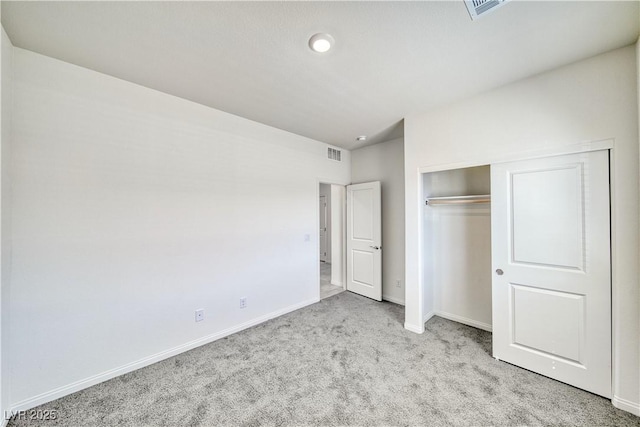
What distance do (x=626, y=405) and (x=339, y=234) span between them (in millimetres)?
3654

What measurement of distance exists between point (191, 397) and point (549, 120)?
3.74 meters

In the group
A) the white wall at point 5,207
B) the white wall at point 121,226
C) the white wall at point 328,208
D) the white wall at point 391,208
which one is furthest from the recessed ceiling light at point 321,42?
the white wall at point 328,208

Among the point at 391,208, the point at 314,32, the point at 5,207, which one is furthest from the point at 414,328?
the point at 5,207

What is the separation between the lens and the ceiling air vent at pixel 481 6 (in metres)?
1.38

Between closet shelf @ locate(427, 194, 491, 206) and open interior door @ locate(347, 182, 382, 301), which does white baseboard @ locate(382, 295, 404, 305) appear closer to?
open interior door @ locate(347, 182, 382, 301)

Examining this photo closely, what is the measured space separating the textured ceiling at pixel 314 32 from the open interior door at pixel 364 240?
190 cm

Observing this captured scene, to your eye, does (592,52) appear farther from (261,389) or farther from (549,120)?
(261,389)

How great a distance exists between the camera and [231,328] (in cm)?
286

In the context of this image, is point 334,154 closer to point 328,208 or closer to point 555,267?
point 555,267

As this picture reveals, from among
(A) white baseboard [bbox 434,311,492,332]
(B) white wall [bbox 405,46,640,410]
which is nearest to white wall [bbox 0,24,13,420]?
(B) white wall [bbox 405,46,640,410]

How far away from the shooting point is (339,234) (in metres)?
4.73

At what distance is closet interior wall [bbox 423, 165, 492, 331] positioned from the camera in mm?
2959

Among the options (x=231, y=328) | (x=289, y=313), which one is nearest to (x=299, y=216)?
(x=289, y=313)

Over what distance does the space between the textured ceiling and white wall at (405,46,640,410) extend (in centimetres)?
14
